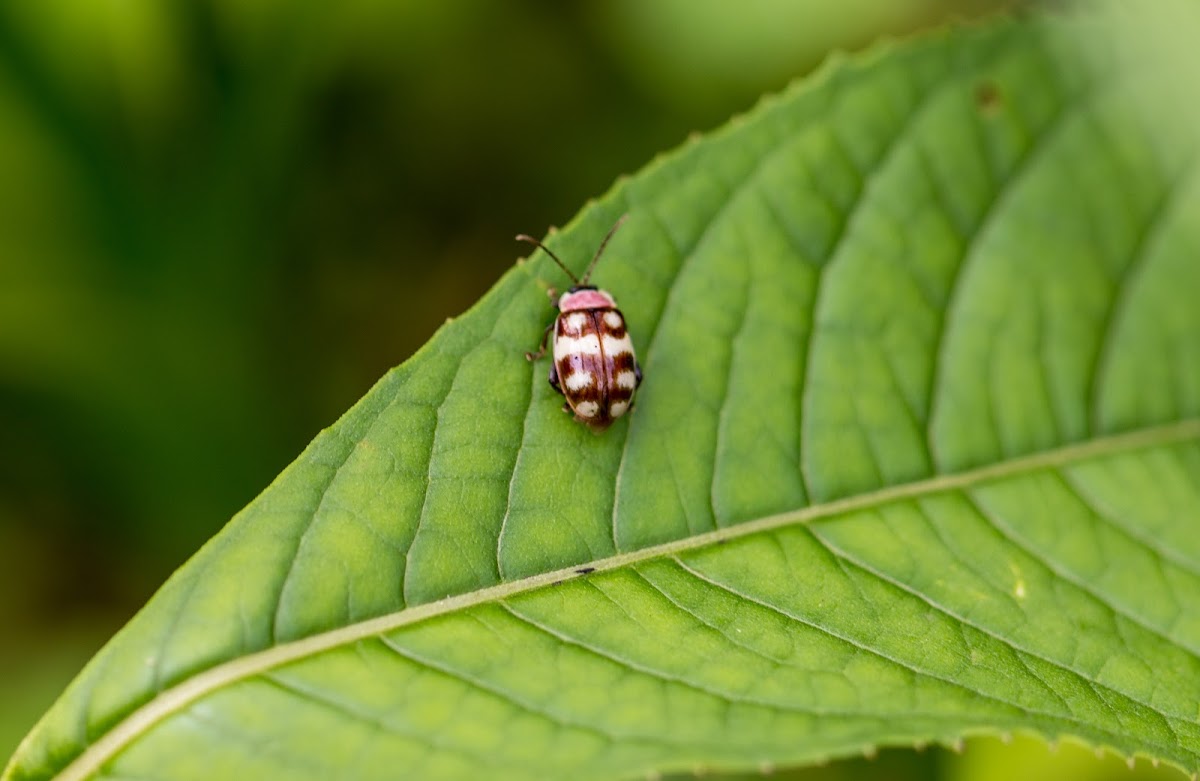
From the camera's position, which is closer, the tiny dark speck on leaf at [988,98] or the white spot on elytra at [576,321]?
the white spot on elytra at [576,321]

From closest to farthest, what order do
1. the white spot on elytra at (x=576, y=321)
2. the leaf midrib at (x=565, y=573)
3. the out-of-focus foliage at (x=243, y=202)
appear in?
the leaf midrib at (x=565, y=573) < the white spot on elytra at (x=576, y=321) < the out-of-focus foliage at (x=243, y=202)

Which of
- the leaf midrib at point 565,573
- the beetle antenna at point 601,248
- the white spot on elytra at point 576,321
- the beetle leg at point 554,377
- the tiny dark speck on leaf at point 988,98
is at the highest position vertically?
the tiny dark speck on leaf at point 988,98

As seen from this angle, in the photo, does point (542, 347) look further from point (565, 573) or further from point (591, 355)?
point (565, 573)

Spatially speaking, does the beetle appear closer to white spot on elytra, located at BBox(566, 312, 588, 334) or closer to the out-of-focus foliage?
white spot on elytra, located at BBox(566, 312, 588, 334)

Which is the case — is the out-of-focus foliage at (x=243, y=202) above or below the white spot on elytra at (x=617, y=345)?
above

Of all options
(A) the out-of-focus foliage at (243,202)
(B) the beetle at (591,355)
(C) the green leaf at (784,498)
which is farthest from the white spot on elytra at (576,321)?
(A) the out-of-focus foliage at (243,202)

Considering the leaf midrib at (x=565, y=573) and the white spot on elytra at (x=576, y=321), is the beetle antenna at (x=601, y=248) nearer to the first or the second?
the white spot on elytra at (x=576, y=321)

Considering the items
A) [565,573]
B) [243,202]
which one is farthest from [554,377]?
[243,202]
